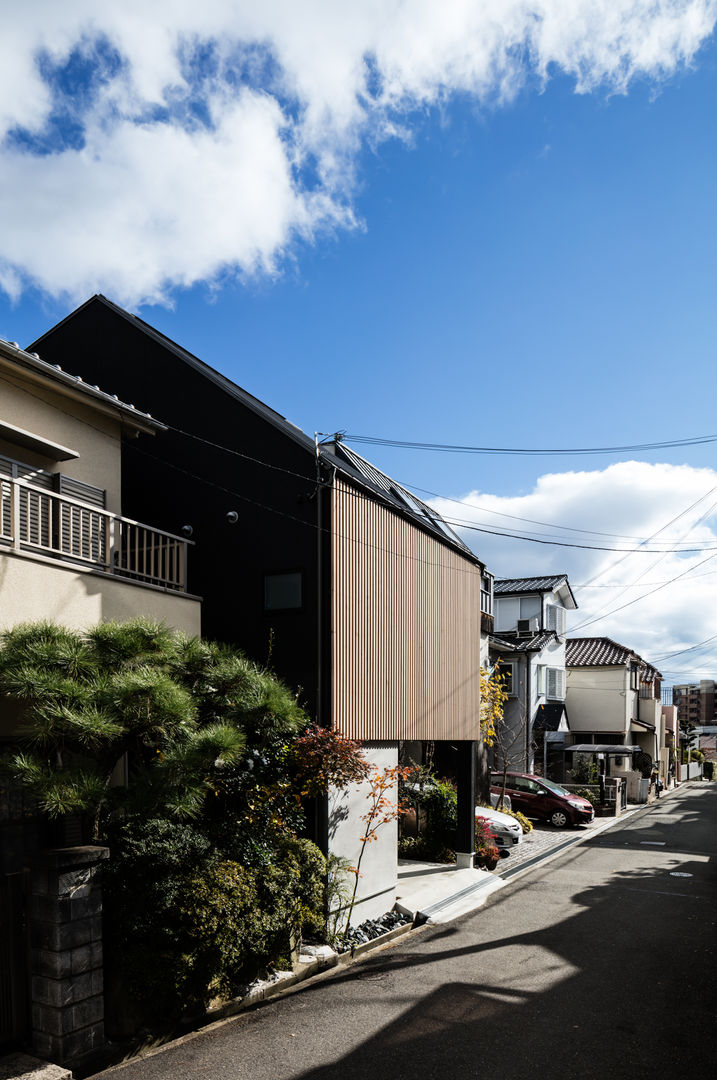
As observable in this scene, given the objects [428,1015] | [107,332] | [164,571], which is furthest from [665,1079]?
[107,332]

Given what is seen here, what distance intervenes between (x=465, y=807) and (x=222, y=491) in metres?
8.63

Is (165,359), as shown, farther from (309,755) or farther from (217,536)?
(309,755)

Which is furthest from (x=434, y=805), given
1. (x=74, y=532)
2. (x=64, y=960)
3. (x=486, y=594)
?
(x=64, y=960)

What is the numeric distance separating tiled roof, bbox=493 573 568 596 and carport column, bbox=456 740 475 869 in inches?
938

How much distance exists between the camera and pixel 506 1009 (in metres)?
8.61

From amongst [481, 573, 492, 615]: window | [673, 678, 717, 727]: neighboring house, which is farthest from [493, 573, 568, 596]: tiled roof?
[673, 678, 717, 727]: neighboring house

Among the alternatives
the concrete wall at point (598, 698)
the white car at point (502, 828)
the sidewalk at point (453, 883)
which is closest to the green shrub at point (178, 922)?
the sidewalk at point (453, 883)

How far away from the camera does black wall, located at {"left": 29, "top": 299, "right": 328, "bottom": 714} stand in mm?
A: 12008

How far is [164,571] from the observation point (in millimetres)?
12383

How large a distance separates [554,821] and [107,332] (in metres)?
20.4

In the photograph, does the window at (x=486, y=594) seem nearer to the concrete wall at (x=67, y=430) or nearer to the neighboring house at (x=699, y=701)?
the concrete wall at (x=67, y=430)

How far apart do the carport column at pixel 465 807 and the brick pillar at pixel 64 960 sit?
1051 cm

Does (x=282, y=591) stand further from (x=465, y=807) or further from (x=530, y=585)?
(x=530, y=585)

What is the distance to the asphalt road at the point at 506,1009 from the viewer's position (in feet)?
23.4
